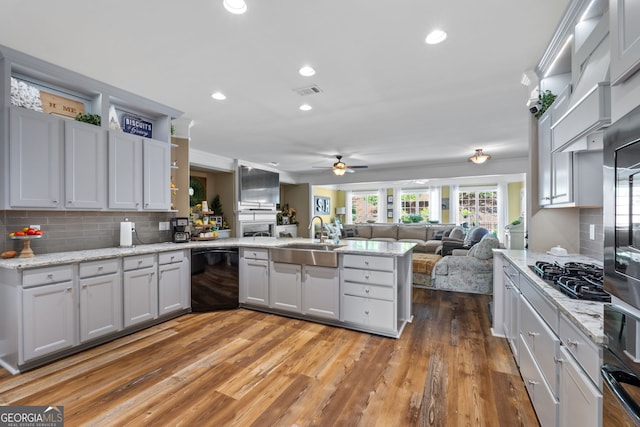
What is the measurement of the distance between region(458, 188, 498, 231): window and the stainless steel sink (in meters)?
7.83

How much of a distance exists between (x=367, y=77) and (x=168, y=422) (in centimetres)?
301

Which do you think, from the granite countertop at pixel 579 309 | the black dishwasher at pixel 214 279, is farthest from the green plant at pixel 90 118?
the granite countertop at pixel 579 309

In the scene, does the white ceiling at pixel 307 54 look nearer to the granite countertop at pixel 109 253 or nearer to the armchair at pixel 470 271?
the granite countertop at pixel 109 253

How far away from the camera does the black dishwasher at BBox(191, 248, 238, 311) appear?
372 centimetres

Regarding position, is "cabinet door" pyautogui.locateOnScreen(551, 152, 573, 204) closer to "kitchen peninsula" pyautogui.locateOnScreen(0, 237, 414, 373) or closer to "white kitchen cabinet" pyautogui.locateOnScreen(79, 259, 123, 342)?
"kitchen peninsula" pyautogui.locateOnScreen(0, 237, 414, 373)

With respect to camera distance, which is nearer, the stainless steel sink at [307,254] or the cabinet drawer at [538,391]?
the cabinet drawer at [538,391]

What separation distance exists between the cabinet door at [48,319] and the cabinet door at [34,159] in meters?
0.77

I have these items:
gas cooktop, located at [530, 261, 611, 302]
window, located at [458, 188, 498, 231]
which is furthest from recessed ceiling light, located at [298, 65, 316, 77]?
window, located at [458, 188, 498, 231]

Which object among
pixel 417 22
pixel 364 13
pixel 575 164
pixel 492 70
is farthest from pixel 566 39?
pixel 364 13

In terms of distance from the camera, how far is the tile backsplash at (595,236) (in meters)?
2.28

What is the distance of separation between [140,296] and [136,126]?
203 centimetres

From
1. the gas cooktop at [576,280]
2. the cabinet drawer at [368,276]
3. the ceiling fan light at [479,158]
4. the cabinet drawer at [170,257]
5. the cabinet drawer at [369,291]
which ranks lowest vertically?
the cabinet drawer at [369,291]

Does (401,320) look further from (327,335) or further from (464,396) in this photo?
(464,396)

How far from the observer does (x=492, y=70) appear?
8.38 feet
